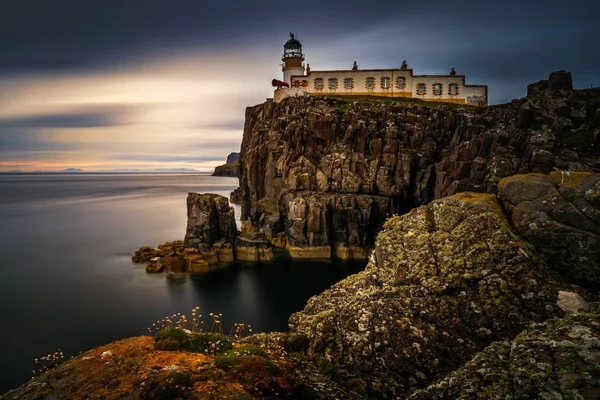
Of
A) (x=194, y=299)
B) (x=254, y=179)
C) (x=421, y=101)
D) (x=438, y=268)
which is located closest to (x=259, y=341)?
(x=438, y=268)

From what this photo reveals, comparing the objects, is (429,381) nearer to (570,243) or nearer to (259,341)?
(259,341)

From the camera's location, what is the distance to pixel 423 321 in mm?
10461

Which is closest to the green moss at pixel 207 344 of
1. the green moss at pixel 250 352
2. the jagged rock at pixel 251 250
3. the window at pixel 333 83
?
the green moss at pixel 250 352

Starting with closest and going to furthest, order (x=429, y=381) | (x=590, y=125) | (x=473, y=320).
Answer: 1. (x=429, y=381)
2. (x=473, y=320)
3. (x=590, y=125)

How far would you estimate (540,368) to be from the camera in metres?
6.48

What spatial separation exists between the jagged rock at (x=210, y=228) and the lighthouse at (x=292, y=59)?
4162 cm

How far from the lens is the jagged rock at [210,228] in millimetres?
43406

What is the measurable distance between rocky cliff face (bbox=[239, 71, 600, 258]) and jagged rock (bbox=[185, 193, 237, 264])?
8867 mm

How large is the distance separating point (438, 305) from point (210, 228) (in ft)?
119

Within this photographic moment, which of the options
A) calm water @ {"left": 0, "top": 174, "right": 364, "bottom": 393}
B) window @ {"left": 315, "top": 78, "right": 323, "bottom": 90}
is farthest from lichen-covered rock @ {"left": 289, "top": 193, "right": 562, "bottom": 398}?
window @ {"left": 315, "top": 78, "right": 323, "bottom": 90}

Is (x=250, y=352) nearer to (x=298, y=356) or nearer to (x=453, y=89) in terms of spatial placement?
(x=298, y=356)

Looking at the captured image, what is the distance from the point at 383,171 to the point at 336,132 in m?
10.2

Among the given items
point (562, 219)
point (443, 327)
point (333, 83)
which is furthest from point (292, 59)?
point (443, 327)

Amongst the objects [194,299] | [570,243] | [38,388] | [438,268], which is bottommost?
[194,299]
